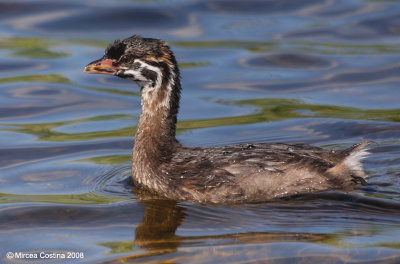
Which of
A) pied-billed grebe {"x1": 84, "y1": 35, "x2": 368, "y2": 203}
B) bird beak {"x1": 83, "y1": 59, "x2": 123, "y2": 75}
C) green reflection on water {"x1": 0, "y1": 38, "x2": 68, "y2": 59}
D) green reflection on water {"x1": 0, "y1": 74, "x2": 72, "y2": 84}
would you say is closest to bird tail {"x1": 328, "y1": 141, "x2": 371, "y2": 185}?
pied-billed grebe {"x1": 84, "y1": 35, "x2": 368, "y2": 203}

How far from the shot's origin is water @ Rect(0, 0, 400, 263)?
30.2 ft

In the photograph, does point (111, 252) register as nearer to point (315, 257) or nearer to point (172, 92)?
point (315, 257)

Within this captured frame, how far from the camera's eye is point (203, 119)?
47.7 ft

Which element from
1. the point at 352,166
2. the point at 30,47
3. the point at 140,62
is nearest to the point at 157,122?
the point at 140,62

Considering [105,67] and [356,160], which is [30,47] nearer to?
[105,67]

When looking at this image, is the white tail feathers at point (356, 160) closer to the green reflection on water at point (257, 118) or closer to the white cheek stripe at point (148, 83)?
the white cheek stripe at point (148, 83)

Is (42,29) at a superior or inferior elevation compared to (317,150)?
superior

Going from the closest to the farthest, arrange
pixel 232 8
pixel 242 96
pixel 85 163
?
pixel 85 163 → pixel 242 96 → pixel 232 8

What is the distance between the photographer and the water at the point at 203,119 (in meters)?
9.20

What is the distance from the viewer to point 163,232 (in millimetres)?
9648

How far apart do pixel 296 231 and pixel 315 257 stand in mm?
749

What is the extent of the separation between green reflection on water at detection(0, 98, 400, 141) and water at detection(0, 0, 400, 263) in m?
0.04

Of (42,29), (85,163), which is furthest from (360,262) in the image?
(42,29)

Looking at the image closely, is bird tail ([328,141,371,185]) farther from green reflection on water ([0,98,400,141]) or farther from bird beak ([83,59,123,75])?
green reflection on water ([0,98,400,141])
